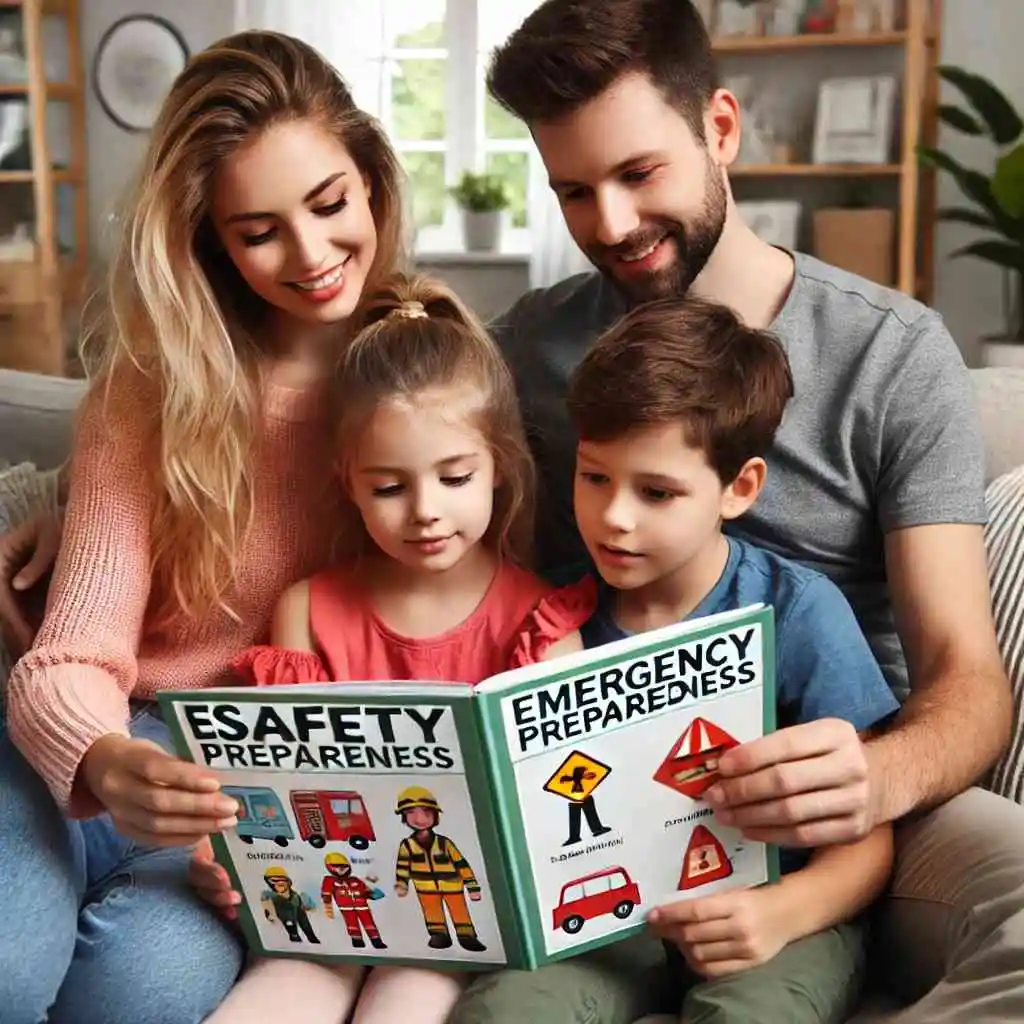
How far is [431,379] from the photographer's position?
1.33 metres

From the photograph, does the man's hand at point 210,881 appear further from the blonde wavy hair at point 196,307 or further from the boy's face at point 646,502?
the boy's face at point 646,502

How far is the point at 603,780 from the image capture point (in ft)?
3.58

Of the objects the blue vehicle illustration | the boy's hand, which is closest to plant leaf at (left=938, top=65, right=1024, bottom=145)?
the boy's hand

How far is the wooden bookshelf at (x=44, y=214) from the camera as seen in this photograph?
14.3 ft

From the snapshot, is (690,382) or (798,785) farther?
(690,382)

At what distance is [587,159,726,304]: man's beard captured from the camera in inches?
57.9

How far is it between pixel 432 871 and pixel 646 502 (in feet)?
1.24

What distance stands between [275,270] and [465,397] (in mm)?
255

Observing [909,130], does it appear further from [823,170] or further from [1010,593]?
[1010,593]

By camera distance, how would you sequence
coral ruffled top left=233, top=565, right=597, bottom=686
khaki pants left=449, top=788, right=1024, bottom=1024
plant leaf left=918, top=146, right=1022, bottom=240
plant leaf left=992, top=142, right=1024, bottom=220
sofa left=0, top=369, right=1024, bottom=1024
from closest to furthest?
1. khaki pants left=449, top=788, right=1024, bottom=1024
2. coral ruffled top left=233, top=565, right=597, bottom=686
3. sofa left=0, top=369, right=1024, bottom=1024
4. plant leaf left=992, top=142, right=1024, bottom=220
5. plant leaf left=918, top=146, right=1022, bottom=240

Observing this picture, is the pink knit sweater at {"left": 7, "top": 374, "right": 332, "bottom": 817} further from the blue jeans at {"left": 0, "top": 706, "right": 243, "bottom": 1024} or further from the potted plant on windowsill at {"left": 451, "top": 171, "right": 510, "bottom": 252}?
the potted plant on windowsill at {"left": 451, "top": 171, "right": 510, "bottom": 252}

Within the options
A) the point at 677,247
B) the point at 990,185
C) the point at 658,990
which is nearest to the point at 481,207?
the point at 990,185

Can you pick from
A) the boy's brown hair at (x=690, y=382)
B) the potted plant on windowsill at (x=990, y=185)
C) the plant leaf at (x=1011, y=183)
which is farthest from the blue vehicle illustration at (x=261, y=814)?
the plant leaf at (x=1011, y=183)

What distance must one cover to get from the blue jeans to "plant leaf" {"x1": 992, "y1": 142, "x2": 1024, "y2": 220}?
281 centimetres
